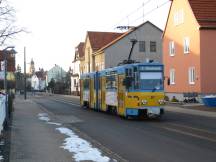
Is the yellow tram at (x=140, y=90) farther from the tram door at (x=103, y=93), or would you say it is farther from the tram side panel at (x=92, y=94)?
the tram side panel at (x=92, y=94)

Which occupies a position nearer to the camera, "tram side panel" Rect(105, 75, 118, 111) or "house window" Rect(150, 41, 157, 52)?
"tram side panel" Rect(105, 75, 118, 111)

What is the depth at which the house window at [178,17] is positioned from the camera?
50684mm

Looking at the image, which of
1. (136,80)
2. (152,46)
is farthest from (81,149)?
(152,46)

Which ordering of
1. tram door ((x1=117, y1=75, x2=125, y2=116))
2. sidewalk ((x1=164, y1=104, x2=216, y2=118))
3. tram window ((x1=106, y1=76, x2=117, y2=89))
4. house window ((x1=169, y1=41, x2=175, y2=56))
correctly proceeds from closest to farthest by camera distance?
tram door ((x1=117, y1=75, x2=125, y2=116)) → tram window ((x1=106, y1=76, x2=117, y2=89)) → sidewalk ((x1=164, y1=104, x2=216, y2=118)) → house window ((x1=169, y1=41, x2=175, y2=56))

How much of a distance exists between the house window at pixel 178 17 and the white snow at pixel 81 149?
112ft

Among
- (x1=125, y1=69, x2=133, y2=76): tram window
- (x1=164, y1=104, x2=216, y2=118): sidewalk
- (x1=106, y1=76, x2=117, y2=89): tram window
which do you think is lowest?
(x1=164, y1=104, x2=216, y2=118): sidewalk

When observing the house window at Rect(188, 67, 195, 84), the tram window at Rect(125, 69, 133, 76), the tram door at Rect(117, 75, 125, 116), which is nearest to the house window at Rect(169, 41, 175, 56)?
the house window at Rect(188, 67, 195, 84)

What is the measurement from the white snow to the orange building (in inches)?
1144

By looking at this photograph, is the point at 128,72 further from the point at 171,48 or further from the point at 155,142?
the point at 171,48

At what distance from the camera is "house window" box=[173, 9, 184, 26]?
5068 cm

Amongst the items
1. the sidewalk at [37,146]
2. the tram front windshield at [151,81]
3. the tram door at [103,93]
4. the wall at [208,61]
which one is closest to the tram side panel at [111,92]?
the tram door at [103,93]

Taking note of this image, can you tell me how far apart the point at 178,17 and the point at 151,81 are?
26572 millimetres

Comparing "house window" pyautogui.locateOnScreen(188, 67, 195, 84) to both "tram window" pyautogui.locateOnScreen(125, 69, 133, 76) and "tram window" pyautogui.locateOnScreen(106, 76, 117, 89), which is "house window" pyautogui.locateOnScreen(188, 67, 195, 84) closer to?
"tram window" pyautogui.locateOnScreen(106, 76, 117, 89)

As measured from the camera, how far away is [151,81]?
26.8 m
